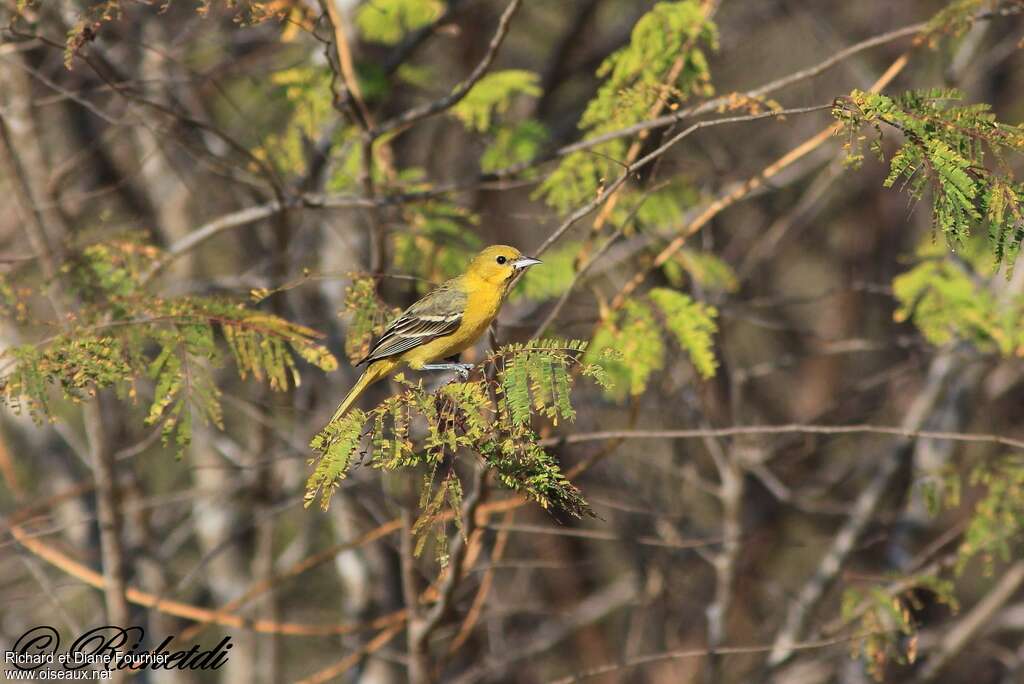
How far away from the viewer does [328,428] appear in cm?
293

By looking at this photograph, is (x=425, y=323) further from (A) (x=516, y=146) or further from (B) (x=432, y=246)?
(A) (x=516, y=146)

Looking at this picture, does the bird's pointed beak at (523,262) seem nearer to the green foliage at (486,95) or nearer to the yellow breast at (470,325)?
the yellow breast at (470,325)

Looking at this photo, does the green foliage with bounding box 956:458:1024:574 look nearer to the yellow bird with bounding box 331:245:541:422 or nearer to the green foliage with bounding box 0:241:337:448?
the yellow bird with bounding box 331:245:541:422

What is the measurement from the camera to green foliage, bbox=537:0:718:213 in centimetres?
461

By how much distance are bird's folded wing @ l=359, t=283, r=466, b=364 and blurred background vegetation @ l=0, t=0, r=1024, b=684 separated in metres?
0.33

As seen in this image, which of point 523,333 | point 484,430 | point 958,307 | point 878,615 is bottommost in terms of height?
point 878,615

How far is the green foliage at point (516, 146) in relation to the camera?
5676 mm

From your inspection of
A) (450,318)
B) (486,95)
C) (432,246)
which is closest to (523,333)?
(432,246)

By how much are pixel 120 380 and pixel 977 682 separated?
955 cm

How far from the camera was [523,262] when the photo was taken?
4.50m

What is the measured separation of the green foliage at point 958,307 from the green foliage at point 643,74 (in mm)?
1765

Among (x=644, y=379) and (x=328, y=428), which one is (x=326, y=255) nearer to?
(x=644, y=379)

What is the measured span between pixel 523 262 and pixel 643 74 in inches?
43.7

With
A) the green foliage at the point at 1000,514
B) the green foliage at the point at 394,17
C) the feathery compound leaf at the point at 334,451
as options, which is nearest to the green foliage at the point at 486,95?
the green foliage at the point at 394,17
